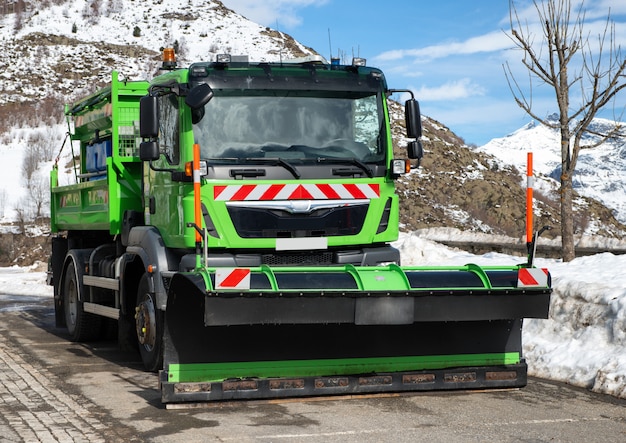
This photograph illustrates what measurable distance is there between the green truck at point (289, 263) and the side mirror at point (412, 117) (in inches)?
0.8

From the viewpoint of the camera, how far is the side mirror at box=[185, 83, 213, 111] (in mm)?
8180

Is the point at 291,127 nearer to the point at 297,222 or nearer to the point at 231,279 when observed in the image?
the point at 297,222

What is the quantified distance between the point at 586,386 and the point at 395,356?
172 cm

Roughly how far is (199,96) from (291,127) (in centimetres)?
90

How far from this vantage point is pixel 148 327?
8945 millimetres

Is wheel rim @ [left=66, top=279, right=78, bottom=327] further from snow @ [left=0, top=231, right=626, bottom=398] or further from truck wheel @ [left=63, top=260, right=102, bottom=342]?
snow @ [left=0, top=231, right=626, bottom=398]

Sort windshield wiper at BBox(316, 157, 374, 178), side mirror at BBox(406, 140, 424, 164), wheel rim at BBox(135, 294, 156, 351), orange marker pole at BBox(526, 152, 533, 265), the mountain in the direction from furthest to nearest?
the mountain < side mirror at BBox(406, 140, 424, 164) < wheel rim at BBox(135, 294, 156, 351) < windshield wiper at BBox(316, 157, 374, 178) < orange marker pole at BBox(526, 152, 533, 265)

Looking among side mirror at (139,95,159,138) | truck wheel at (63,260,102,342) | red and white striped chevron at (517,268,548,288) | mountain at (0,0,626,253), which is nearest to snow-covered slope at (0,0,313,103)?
mountain at (0,0,626,253)

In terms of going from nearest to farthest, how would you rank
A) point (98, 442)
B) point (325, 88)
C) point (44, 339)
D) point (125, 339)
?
point (98, 442), point (325, 88), point (125, 339), point (44, 339)

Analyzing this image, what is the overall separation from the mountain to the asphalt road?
39130 mm

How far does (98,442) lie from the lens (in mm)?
6141

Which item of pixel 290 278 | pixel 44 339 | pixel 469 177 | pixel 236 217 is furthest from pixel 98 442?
pixel 469 177

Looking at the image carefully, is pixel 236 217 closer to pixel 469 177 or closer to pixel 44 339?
pixel 44 339

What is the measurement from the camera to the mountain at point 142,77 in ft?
204
